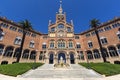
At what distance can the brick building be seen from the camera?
131 ft

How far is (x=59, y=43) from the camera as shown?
46.4m

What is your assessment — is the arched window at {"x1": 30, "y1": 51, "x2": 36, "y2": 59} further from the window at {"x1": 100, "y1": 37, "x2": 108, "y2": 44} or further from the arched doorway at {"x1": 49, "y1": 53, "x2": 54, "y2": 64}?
the window at {"x1": 100, "y1": 37, "x2": 108, "y2": 44}

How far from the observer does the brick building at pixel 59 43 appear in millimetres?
39938

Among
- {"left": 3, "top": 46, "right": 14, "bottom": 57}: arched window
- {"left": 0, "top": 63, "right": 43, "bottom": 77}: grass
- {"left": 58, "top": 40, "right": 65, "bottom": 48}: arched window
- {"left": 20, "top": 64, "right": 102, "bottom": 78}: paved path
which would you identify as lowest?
{"left": 20, "top": 64, "right": 102, "bottom": 78}: paved path

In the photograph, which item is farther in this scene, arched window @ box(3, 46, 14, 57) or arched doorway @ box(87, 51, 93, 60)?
arched doorway @ box(87, 51, 93, 60)

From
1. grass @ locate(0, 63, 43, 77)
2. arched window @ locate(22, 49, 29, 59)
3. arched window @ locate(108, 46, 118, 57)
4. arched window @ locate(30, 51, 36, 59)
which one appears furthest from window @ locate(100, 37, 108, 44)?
grass @ locate(0, 63, 43, 77)

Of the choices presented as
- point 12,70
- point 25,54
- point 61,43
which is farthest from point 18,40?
point 12,70

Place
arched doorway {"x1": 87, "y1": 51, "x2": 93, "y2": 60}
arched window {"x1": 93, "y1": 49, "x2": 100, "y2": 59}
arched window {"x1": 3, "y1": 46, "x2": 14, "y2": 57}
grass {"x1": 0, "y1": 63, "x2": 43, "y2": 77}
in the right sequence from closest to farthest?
grass {"x1": 0, "y1": 63, "x2": 43, "y2": 77} < arched window {"x1": 3, "y1": 46, "x2": 14, "y2": 57} < arched window {"x1": 93, "y1": 49, "x2": 100, "y2": 59} < arched doorway {"x1": 87, "y1": 51, "x2": 93, "y2": 60}

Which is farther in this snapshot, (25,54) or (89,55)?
(89,55)

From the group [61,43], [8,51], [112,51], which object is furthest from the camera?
[61,43]

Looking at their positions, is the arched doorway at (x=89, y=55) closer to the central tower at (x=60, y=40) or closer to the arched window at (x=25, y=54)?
the central tower at (x=60, y=40)

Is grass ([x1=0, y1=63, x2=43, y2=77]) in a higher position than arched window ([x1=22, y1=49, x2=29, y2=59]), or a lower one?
lower

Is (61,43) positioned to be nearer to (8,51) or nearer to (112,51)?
(112,51)

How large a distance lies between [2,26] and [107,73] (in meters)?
37.0
